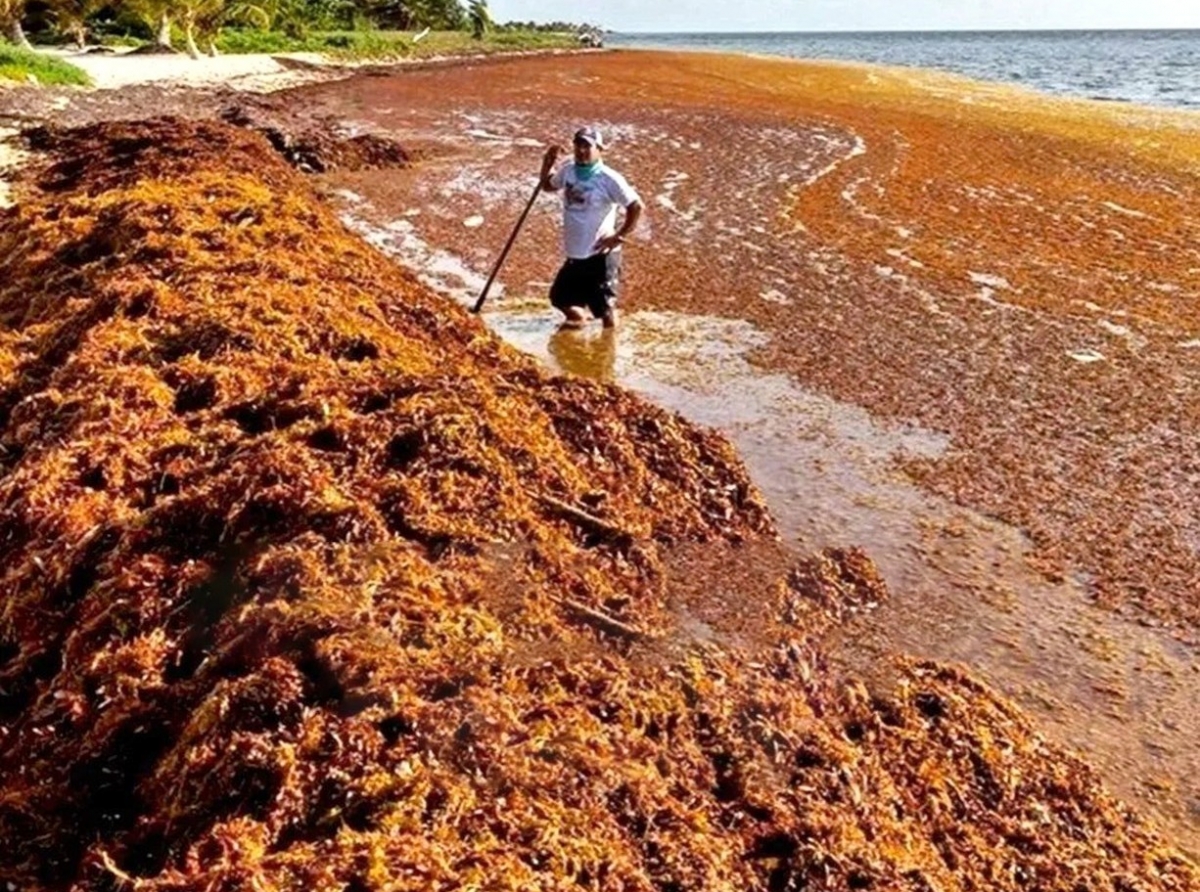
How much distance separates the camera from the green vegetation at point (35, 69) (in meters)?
25.4

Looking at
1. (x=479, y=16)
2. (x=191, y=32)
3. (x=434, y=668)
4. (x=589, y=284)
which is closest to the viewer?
(x=434, y=668)

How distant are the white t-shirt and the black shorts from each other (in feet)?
0.35

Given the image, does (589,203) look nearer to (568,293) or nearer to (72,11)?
(568,293)

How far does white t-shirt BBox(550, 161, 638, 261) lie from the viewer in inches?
359

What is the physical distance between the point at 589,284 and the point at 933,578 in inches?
189

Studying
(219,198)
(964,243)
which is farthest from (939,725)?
(964,243)

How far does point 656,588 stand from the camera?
4875 millimetres

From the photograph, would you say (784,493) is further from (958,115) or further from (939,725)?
(958,115)

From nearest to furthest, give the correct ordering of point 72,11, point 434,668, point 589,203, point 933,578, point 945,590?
point 434,668, point 945,590, point 933,578, point 589,203, point 72,11

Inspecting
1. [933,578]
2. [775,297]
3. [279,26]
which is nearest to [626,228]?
[775,297]

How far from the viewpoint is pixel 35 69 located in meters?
26.7

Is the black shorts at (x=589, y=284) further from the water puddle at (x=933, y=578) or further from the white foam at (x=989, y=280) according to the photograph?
the white foam at (x=989, y=280)

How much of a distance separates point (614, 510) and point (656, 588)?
0.61m

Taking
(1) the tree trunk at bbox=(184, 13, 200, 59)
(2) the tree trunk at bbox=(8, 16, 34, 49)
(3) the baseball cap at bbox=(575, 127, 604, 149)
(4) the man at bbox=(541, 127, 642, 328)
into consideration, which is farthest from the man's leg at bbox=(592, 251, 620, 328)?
(1) the tree trunk at bbox=(184, 13, 200, 59)
